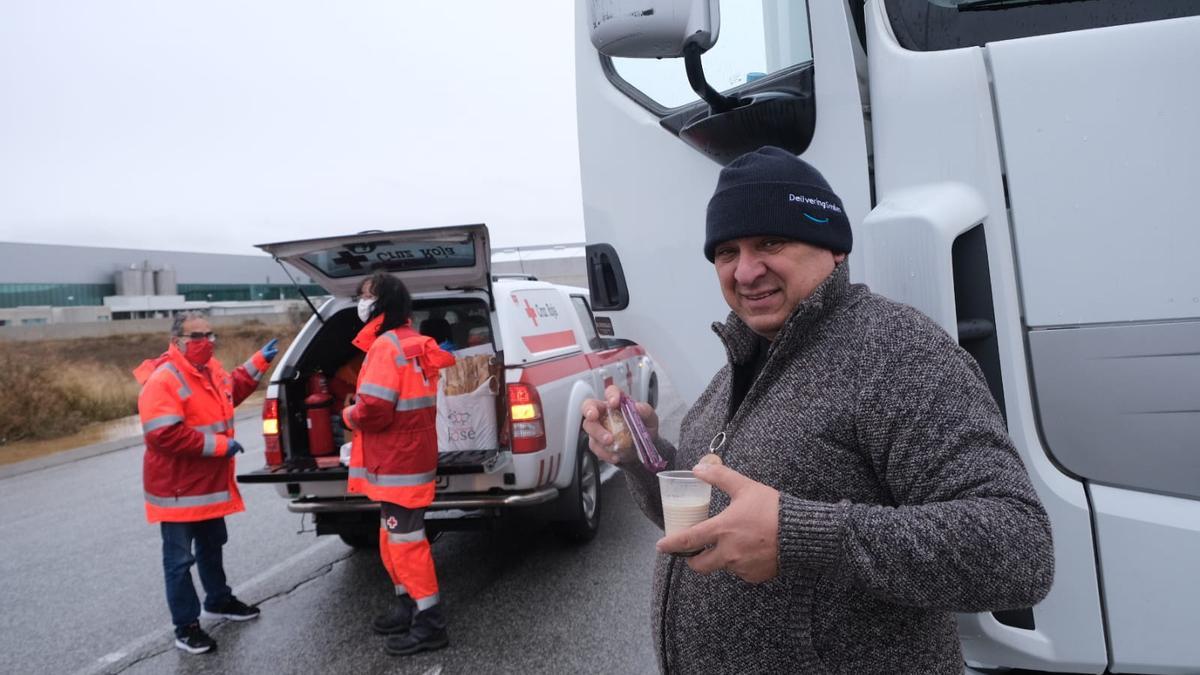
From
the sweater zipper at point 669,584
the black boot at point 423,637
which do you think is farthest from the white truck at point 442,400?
the sweater zipper at point 669,584

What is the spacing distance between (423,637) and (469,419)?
154cm

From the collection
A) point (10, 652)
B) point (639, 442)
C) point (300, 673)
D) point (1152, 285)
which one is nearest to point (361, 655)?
point (300, 673)

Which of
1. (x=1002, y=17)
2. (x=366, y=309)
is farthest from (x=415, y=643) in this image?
(x=1002, y=17)

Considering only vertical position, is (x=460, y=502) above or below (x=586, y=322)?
below

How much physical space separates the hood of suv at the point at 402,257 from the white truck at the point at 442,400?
0.4 inches

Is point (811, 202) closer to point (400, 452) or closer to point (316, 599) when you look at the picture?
point (400, 452)

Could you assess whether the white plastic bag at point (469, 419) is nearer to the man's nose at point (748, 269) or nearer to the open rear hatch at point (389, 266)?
the open rear hatch at point (389, 266)

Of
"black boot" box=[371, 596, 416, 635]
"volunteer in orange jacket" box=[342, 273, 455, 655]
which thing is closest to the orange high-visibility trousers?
"volunteer in orange jacket" box=[342, 273, 455, 655]

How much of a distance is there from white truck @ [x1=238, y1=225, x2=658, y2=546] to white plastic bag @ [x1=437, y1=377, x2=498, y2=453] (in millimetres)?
23

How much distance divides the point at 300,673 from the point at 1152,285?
4167mm

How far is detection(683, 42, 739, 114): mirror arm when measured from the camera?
1.91 m

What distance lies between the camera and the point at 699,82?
6.36ft

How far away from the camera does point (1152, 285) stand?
1533mm

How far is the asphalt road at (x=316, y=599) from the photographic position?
426cm
